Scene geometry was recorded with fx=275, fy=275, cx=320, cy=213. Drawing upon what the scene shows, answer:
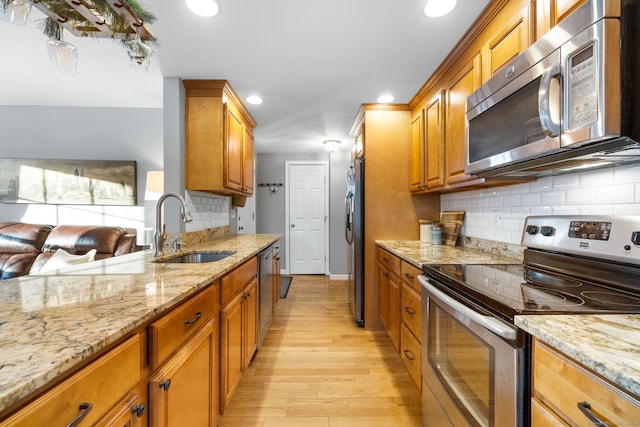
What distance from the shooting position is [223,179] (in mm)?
2490

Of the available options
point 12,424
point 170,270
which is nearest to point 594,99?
point 12,424

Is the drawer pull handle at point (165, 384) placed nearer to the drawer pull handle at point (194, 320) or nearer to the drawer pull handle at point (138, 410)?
the drawer pull handle at point (138, 410)

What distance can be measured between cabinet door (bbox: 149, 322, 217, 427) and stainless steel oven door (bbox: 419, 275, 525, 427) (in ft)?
3.44

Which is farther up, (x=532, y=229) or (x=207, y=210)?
(x=207, y=210)

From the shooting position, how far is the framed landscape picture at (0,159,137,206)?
10.9 feet

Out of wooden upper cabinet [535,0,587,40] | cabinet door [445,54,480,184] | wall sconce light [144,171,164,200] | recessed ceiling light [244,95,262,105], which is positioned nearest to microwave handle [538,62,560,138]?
wooden upper cabinet [535,0,587,40]

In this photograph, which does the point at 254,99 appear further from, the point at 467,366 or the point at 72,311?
the point at 467,366

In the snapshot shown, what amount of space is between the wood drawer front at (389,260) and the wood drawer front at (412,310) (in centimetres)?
19

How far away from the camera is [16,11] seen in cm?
111

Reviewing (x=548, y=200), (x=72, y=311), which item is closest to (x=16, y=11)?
(x=72, y=311)

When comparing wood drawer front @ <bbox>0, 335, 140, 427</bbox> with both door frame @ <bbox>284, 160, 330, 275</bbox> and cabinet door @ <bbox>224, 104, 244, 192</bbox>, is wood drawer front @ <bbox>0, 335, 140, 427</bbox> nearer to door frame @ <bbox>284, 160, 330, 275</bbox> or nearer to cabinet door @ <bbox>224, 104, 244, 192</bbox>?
cabinet door @ <bbox>224, 104, 244, 192</bbox>

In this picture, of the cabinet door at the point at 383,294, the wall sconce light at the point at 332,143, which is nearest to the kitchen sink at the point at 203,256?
the cabinet door at the point at 383,294

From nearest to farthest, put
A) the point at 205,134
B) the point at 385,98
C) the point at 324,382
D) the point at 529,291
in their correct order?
the point at 529,291 → the point at 324,382 → the point at 205,134 → the point at 385,98

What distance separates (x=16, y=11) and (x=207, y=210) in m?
1.97
